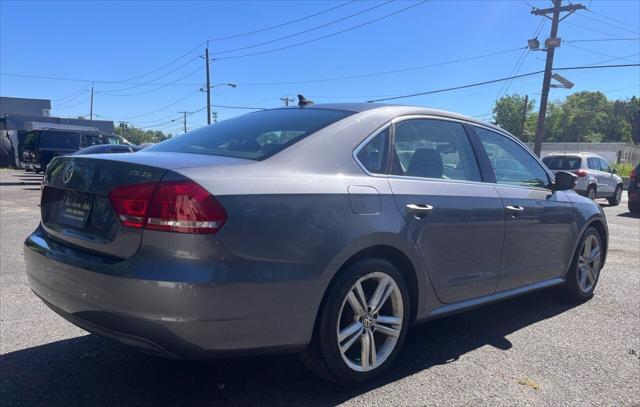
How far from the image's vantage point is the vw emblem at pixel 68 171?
2.80 metres

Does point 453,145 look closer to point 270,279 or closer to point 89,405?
point 270,279

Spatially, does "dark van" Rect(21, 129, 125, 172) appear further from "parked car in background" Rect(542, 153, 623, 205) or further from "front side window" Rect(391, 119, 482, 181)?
"front side window" Rect(391, 119, 482, 181)

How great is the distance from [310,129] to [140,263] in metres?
1.24

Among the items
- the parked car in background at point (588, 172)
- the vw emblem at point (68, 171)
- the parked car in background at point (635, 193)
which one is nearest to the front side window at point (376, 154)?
the vw emblem at point (68, 171)

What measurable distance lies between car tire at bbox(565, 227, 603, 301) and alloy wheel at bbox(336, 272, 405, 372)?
2439mm

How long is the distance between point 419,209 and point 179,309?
153 cm

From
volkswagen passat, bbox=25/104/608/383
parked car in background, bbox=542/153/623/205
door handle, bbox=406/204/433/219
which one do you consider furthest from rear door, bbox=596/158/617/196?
door handle, bbox=406/204/433/219

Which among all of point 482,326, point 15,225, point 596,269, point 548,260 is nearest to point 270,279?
point 482,326

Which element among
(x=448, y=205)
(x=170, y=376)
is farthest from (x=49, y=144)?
(x=448, y=205)

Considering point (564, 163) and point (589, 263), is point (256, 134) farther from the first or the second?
point (564, 163)

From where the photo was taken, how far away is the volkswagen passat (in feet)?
7.63

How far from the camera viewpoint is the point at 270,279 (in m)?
2.44

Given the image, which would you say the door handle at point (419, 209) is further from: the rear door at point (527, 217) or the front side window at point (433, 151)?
the rear door at point (527, 217)

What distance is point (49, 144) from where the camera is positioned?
21188 mm
